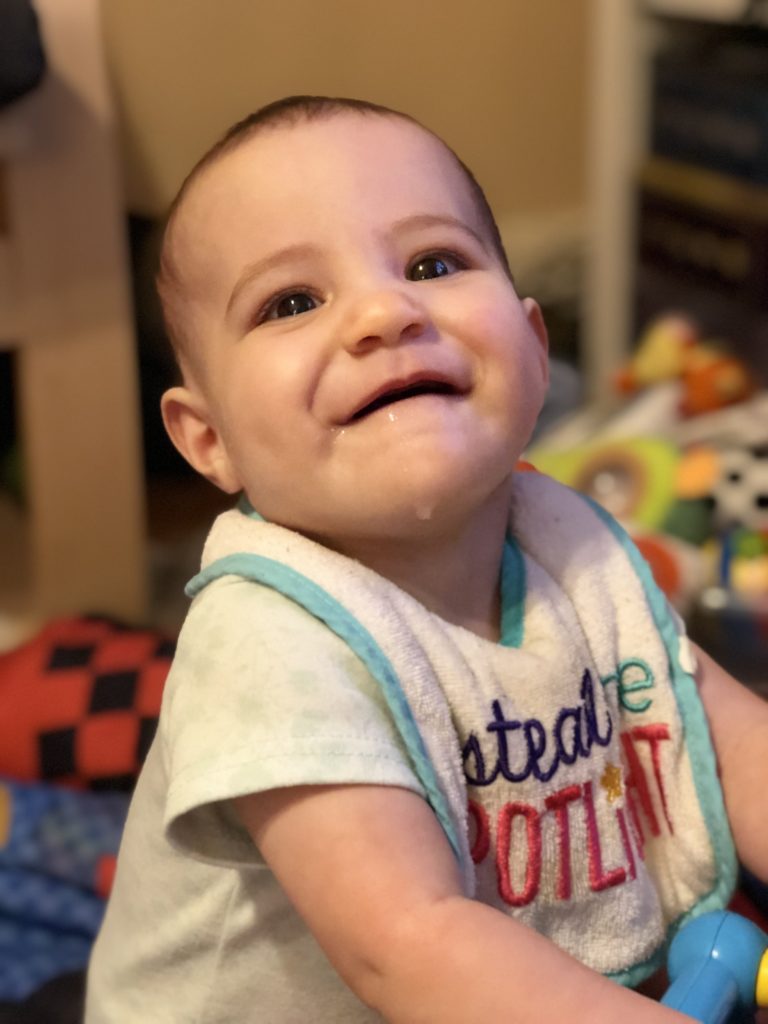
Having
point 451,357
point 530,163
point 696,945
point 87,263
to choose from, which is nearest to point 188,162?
point 87,263

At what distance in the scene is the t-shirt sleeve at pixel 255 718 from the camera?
46cm

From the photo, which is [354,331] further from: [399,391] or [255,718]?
[255,718]

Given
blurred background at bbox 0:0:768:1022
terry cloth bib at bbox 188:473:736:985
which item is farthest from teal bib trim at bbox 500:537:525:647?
blurred background at bbox 0:0:768:1022

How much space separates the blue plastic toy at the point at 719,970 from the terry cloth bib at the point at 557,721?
6 centimetres

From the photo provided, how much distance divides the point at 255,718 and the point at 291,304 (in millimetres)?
189

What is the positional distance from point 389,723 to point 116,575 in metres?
0.78

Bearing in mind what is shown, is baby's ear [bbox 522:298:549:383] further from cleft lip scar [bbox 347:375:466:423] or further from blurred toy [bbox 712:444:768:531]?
blurred toy [bbox 712:444:768:531]

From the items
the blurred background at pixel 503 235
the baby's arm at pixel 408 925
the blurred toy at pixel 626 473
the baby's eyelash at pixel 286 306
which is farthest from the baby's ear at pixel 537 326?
the blurred toy at pixel 626 473

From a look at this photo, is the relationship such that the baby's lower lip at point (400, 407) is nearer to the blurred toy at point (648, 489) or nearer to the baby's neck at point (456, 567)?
the baby's neck at point (456, 567)

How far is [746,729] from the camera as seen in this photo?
2.08 ft

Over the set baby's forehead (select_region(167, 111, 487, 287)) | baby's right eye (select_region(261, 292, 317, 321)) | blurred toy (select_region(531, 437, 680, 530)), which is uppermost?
baby's forehead (select_region(167, 111, 487, 287))

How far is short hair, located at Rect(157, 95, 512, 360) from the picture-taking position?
0.57 meters

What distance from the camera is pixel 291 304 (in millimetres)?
551

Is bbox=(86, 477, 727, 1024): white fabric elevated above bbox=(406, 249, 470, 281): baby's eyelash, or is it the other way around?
bbox=(406, 249, 470, 281): baby's eyelash
